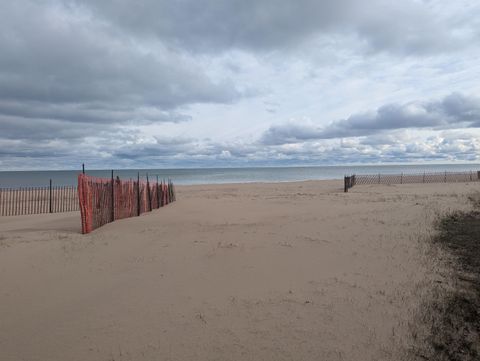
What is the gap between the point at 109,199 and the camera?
10633mm

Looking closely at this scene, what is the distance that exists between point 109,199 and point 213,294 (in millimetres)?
6613

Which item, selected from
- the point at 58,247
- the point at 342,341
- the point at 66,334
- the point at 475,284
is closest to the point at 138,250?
the point at 58,247

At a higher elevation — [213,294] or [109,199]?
[109,199]

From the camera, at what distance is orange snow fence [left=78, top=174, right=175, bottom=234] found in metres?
8.89

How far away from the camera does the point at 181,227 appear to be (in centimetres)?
976

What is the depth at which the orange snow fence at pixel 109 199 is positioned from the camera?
8891 millimetres

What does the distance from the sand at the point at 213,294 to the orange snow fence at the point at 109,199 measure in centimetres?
74

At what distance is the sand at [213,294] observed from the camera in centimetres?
375

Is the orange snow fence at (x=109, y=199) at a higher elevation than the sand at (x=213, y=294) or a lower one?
higher

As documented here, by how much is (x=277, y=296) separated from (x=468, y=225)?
6732mm

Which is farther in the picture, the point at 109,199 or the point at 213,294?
the point at 109,199

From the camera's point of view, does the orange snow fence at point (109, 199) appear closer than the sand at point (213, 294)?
No

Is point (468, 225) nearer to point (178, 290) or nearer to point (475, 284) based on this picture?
point (475, 284)

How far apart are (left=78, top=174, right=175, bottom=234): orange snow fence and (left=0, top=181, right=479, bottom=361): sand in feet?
2.42
